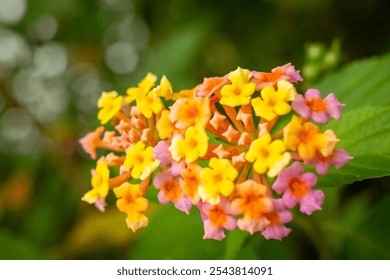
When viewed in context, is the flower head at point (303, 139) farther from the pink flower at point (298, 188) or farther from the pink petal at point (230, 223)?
the pink petal at point (230, 223)

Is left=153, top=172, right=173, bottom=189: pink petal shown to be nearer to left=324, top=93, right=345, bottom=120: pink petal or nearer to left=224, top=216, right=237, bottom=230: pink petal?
left=224, top=216, right=237, bottom=230: pink petal

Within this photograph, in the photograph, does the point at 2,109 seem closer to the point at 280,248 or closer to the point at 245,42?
the point at 245,42

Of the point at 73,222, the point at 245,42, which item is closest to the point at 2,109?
the point at 73,222

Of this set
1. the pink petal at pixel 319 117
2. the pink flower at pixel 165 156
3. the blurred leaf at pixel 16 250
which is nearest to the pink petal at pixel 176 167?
the pink flower at pixel 165 156

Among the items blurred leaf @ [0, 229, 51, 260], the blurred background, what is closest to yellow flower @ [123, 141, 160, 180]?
the blurred background

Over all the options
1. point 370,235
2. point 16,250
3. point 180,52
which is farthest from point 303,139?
point 180,52

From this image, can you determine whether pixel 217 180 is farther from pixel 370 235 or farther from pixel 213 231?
pixel 370 235
